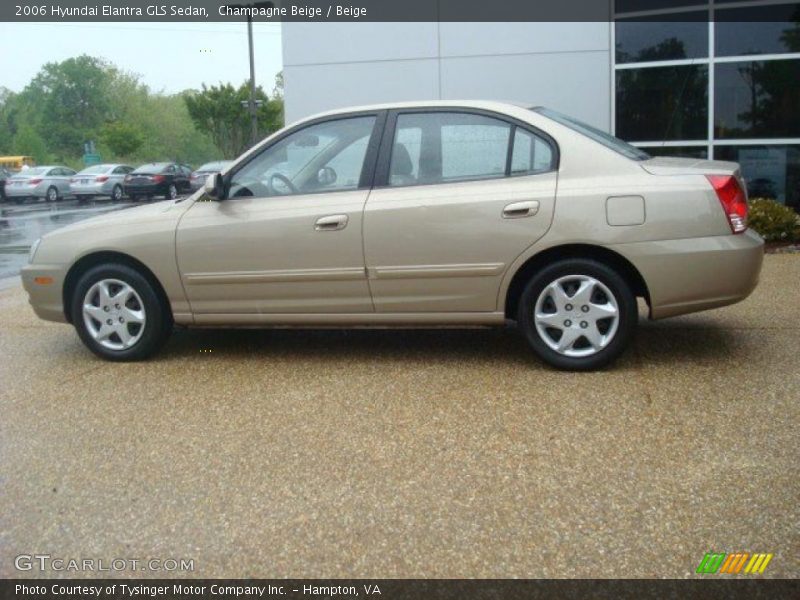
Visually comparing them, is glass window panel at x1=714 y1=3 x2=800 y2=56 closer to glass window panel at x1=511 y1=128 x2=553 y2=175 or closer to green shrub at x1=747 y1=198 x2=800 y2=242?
green shrub at x1=747 y1=198 x2=800 y2=242

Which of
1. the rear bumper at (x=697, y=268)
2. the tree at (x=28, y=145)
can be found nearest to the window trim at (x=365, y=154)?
the rear bumper at (x=697, y=268)

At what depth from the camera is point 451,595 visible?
289cm

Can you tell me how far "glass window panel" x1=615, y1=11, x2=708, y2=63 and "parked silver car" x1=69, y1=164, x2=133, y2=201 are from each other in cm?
2449

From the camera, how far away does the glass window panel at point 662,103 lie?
39.6 ft

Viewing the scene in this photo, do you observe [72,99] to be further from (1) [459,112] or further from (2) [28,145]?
(1) [459,112]

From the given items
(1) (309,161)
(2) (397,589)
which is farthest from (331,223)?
(2) (397,589)

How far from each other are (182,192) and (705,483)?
33.6m

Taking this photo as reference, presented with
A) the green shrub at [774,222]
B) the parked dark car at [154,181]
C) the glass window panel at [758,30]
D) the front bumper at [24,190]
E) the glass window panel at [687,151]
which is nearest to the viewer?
the green shrub at [774,222]

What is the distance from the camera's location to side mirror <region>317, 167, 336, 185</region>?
561 cm

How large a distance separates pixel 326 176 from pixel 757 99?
8341 mm

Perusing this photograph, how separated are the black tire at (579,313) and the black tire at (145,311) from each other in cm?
232

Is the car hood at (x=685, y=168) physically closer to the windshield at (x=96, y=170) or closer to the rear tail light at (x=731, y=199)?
the rear tail light at (x=731, y=199)

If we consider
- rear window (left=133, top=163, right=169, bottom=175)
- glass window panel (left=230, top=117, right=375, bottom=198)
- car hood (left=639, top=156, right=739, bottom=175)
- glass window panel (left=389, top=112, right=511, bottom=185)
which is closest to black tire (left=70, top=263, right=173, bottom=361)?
glass window panel (left=230, top=117, right=375, bottom=198)

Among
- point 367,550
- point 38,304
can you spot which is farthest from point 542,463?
point 38,304
